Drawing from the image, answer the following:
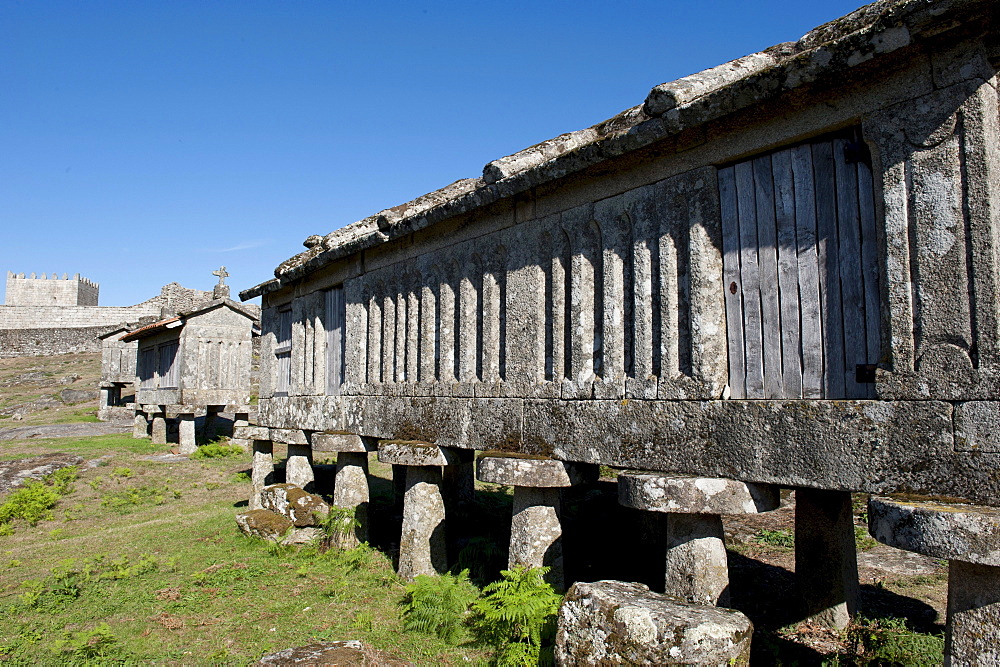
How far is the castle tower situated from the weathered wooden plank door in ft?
173

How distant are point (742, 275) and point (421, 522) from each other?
12.7 feet

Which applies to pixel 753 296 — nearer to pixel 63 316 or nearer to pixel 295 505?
pixel 295 505

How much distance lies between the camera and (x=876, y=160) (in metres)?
3.38

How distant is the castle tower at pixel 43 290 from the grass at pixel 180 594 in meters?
44.5

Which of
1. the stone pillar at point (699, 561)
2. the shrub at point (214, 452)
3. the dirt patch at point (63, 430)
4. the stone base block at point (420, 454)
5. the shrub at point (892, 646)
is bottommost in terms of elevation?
the shrub at point (892, 646)

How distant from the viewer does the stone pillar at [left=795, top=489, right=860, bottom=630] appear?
5133 mm

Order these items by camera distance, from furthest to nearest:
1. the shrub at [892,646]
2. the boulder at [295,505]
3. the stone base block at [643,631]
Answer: the boulder at [295,505]
the shrub at [892,646]
the stone base block at [643,631]

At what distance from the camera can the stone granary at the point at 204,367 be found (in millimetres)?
16297

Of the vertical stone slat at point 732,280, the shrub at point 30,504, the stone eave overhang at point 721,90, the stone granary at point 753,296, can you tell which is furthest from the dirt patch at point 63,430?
the vertical stone slat at point 732,280

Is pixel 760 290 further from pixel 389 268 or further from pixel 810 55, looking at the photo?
pixel 389 268

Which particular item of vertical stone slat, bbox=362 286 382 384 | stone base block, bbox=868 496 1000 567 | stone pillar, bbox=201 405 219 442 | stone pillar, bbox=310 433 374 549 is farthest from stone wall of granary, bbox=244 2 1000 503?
stone pillar, bbox=201 405 219 442

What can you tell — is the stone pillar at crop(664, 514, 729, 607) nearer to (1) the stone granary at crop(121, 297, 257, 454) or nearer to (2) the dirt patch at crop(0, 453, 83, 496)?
(2) the dirt patch at crop(0, 453, 83, 496)

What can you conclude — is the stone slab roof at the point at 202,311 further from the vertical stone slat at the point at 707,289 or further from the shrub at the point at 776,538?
the vertical stone slat at the point at 707,289

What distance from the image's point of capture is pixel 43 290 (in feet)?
154
